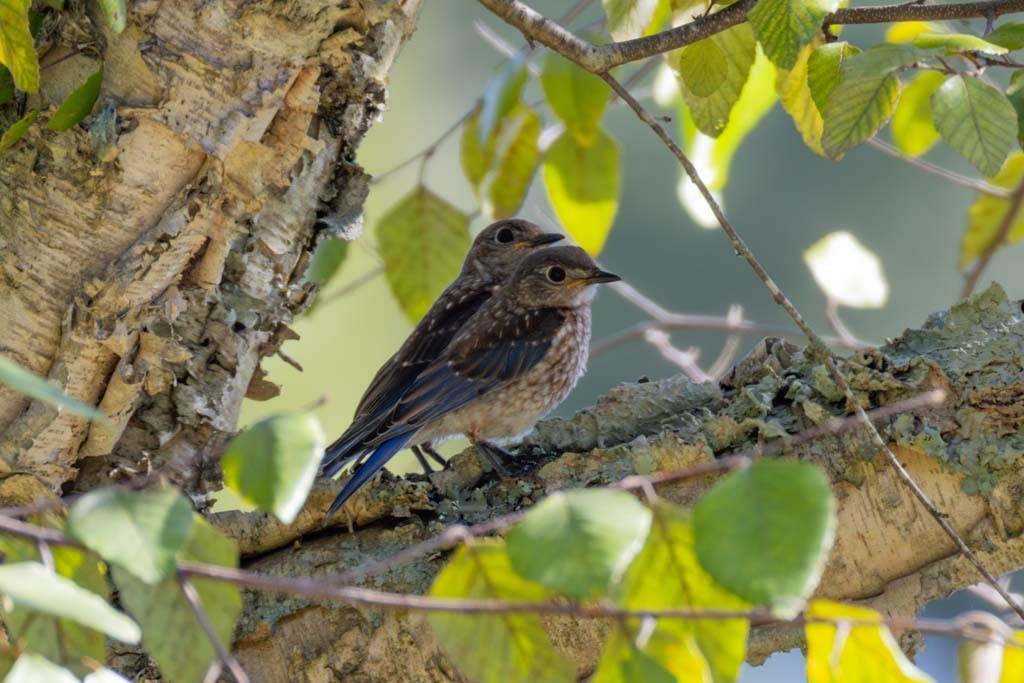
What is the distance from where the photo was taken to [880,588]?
240 cm

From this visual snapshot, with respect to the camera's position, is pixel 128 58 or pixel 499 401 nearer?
pixel 128 58

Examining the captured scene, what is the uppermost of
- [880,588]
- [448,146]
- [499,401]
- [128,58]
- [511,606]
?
[128,58]

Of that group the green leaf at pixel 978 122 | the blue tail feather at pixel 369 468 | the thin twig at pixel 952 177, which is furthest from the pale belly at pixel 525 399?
the green leaf at pixel 978 122

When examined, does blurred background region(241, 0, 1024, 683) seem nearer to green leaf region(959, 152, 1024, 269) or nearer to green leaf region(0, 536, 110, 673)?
green leaf region(959, 152, 1024, 269)

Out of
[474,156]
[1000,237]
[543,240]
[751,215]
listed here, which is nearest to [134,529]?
[474,156]

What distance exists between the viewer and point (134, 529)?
4.33 ft

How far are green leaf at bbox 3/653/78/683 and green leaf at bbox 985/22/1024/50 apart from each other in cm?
180

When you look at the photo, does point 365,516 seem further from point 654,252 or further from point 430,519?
point 654,252

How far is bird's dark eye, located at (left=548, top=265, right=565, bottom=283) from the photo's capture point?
451 centimetres

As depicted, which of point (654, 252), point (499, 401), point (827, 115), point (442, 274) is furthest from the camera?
point (654, 252)

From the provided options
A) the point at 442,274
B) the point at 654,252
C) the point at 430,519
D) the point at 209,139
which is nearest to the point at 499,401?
the point at 442,274

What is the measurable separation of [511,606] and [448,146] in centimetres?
904

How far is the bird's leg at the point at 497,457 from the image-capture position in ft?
9.00

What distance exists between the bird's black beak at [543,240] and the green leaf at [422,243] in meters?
1.71
